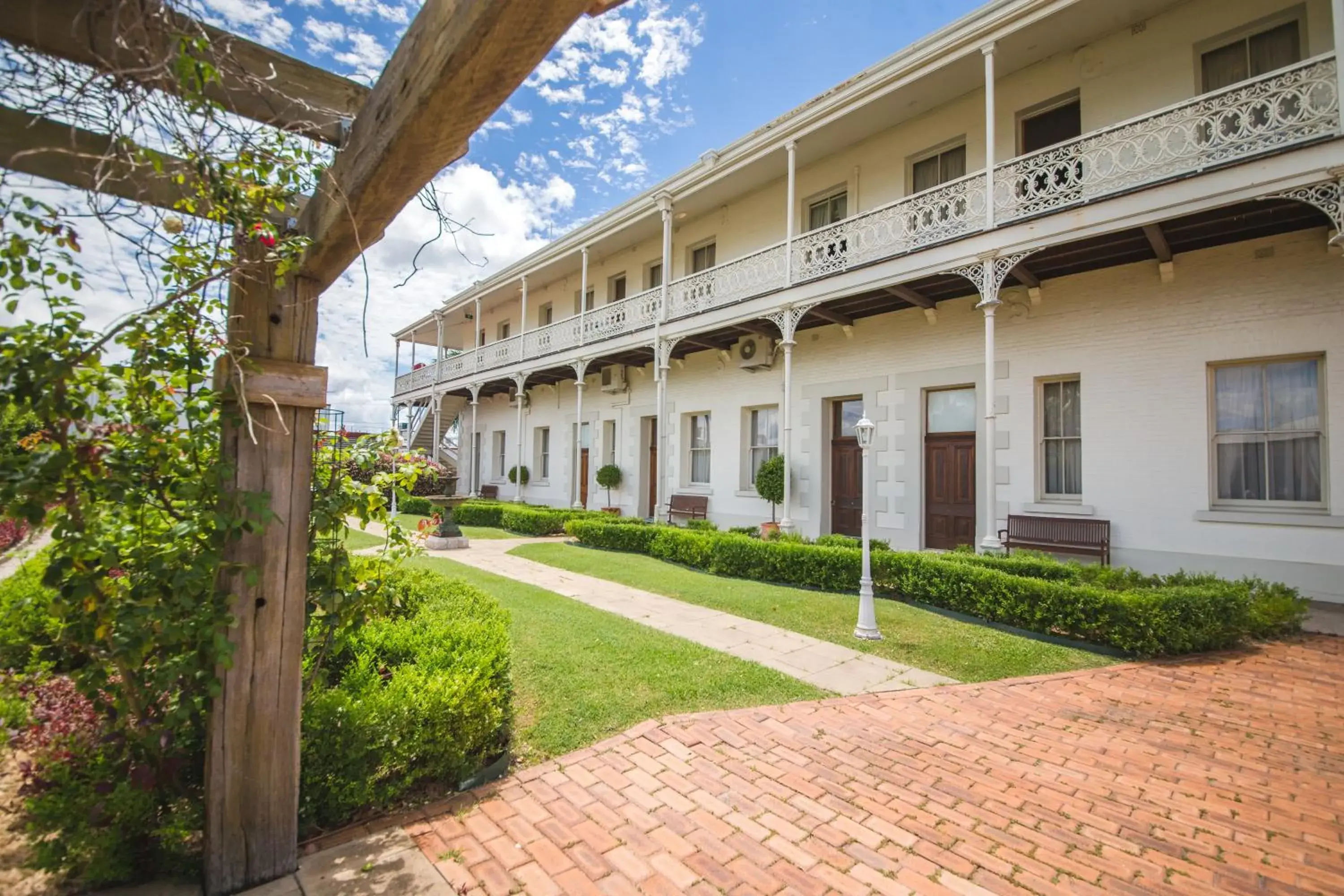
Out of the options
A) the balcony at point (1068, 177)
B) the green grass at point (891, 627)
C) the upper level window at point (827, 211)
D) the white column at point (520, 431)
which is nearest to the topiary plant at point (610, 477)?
the white column at point (520, 431)

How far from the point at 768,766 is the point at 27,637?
4694 mm

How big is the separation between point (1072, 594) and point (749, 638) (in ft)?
10.6

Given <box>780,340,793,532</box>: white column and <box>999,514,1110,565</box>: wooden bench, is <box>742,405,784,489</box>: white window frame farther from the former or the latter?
<box>999,514,1110,565</box>: wooden bench

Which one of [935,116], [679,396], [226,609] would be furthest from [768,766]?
[679,396]

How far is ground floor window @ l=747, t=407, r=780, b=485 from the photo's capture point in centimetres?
1273

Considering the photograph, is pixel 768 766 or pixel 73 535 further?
pixel 768 766

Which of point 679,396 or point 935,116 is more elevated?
point 935,116

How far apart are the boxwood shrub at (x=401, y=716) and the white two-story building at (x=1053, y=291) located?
734cm

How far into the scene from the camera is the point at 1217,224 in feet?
23.1

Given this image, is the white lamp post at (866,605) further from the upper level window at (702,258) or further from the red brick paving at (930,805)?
the upper level window at (702,258)

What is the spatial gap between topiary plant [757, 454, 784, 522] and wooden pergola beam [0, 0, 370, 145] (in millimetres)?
10239

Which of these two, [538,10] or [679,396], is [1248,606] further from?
[679,396]

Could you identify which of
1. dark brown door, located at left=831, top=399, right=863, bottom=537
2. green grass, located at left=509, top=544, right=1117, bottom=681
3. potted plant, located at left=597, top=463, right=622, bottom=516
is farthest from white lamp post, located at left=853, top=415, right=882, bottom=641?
potted plant, located at left=597, top=463, right=622, bottom=516

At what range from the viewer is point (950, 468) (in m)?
9.93
